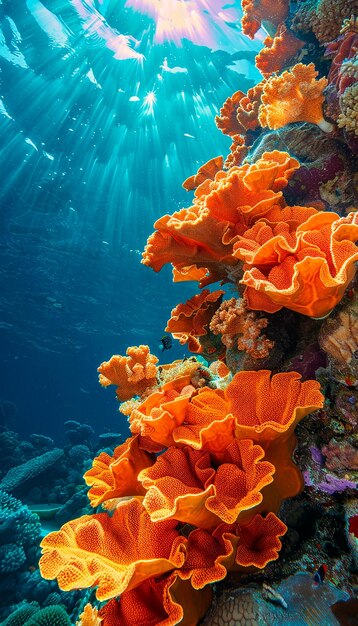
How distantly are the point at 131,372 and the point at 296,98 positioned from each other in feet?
10.5

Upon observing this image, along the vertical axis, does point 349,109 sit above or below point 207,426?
above

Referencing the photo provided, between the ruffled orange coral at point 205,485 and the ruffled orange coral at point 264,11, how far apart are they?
22.9ft

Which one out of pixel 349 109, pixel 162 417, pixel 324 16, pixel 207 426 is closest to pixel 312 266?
pixel 207 426

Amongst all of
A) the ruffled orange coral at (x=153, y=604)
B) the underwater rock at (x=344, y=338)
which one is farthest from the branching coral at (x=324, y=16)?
→ the ruffled orange coral at (x=153, y=604)

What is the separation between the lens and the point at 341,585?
2.08 metres

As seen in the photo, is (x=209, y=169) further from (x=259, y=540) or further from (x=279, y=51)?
(x=259, y=540)

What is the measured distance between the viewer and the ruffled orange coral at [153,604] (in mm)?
1880

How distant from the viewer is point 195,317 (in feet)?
11.1

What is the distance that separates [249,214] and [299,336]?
113cm

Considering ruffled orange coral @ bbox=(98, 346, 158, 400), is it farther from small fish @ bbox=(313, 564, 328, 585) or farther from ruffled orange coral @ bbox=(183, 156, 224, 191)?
ruffled orange coral @ bbox=(183, 156, 224, 191)

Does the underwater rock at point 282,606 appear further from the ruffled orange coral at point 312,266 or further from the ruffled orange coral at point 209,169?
the ruffled orange coral at point 209,169

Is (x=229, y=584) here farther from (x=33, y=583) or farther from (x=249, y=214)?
(x=33, y=583)

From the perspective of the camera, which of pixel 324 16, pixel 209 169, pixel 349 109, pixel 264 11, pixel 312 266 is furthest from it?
pixel 264 11

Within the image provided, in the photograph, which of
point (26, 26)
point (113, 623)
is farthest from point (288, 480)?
point (26, 26)
